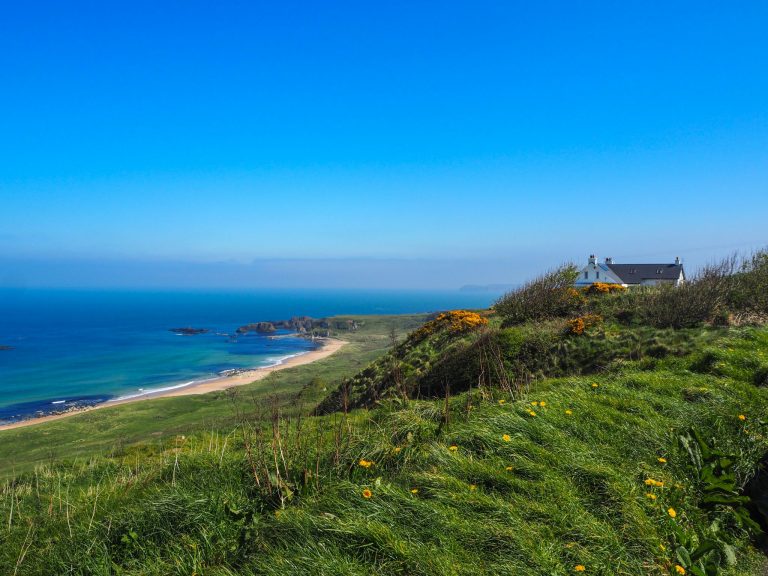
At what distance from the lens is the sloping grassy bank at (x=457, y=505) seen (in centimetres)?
359

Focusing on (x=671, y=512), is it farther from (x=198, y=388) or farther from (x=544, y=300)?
(x=198, y=388)

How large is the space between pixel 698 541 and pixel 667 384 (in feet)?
13.8

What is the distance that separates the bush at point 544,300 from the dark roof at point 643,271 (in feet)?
135

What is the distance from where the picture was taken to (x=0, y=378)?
205 feet

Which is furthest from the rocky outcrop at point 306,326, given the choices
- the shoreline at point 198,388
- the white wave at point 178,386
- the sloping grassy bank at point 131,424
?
the sloping grassy bank at point 131,424

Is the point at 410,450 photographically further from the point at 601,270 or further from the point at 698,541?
the point at 601,270

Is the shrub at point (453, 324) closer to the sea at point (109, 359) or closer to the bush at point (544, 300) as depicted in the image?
the bush at point (544, 300)

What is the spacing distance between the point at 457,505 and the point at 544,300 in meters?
15.0

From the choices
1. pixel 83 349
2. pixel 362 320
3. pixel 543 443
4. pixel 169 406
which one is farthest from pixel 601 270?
pixel 83 349

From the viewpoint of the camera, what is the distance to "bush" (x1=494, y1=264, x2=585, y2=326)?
1766 centimetres

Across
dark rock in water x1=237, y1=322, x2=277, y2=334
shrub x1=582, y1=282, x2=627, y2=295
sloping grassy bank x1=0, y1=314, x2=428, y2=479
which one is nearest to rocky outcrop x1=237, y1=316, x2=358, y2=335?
dark rock in water x1=237, y1=322, x2=277, y2=334

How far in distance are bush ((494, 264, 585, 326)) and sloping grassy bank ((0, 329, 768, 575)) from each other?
1067 centimetres

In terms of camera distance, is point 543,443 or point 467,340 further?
point 467,340

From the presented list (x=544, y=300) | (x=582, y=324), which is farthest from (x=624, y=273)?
(x=582, y=324)
